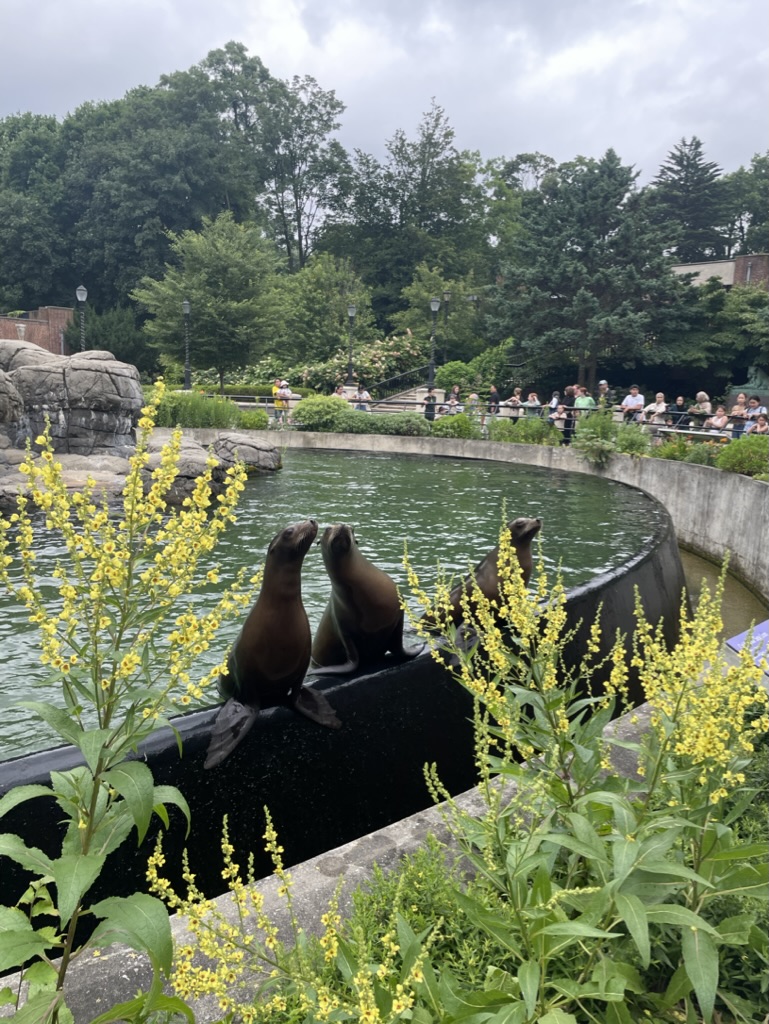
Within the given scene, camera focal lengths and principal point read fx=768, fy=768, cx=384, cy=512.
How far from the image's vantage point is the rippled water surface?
5.70m

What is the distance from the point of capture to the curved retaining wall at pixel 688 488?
10789 millimetres

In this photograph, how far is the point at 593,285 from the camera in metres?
33.9

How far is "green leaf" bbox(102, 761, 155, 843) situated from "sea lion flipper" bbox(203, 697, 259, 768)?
1553 millimetres

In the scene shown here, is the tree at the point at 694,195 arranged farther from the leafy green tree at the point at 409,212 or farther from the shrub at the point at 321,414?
the shrub at the point at 321,414

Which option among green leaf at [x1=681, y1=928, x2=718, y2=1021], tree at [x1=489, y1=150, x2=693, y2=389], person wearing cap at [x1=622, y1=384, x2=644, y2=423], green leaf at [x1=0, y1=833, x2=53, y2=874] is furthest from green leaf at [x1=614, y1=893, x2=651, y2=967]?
tree at [x1=489, y1=150, x2=693, y2=389]

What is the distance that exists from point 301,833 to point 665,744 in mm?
1994

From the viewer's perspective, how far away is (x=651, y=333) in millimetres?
33594

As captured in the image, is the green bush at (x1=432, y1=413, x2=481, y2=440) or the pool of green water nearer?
the pool of green water

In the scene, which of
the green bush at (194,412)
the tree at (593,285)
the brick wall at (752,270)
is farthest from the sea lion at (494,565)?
the brick wall at (752,270)

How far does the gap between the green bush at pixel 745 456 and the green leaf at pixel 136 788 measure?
11.8 m

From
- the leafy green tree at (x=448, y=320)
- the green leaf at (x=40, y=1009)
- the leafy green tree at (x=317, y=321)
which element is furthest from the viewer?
the leafy green tree at (x=448, y=320)

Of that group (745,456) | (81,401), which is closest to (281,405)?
(81,401)

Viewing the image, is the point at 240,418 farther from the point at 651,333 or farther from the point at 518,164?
the point at 518,164

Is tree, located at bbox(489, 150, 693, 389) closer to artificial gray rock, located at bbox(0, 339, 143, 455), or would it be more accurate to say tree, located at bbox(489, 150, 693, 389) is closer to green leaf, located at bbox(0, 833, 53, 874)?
artificial gray rock, located at bbox(0, 339, 143, 455)
